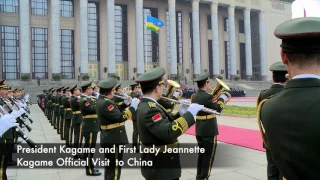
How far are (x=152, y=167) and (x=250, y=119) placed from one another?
12666mm

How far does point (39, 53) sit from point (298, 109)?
4222 centimetres

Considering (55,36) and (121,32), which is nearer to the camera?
(55,36)

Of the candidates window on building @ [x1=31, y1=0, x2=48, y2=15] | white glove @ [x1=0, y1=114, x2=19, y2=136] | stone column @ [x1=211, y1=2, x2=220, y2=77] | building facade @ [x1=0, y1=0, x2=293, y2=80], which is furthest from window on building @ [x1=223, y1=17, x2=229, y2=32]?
white glove @ [x1=0, y1=114, x2=19, y2=136]

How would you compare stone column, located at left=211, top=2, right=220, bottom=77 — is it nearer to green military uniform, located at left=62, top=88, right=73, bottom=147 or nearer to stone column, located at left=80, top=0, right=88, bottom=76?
stone column, located at left=80, top=0, right=88, bottom=76

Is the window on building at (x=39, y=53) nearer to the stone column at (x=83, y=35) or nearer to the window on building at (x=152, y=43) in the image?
the stone column at (x=83, y=35)

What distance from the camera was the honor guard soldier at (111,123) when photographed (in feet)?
15.9

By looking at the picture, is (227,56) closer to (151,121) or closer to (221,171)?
(221,171)

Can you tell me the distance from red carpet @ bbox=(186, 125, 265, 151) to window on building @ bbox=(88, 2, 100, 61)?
3362 centimetres

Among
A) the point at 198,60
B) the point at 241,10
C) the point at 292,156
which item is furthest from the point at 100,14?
the point at 292,156

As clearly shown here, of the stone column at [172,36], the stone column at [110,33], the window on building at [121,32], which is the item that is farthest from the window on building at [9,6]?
the stone column at [172,36]

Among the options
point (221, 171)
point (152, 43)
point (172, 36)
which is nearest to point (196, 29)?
point (172, 36)

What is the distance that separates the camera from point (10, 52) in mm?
37406

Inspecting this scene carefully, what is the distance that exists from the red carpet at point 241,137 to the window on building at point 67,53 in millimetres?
33069

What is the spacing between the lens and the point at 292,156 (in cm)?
157
